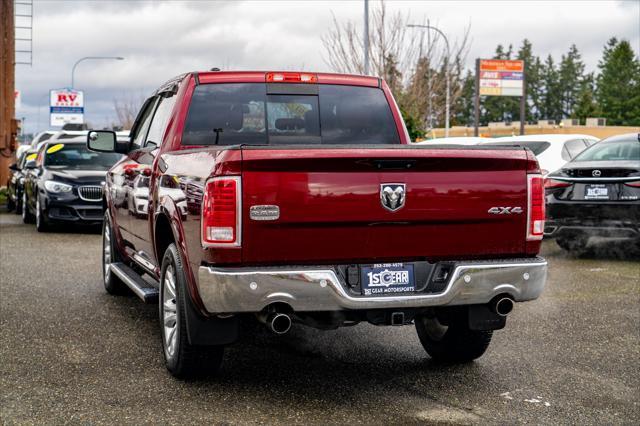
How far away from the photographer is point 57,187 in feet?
50.5

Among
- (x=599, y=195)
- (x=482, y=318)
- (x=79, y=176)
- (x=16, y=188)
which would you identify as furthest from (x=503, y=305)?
(x=16, y=188)

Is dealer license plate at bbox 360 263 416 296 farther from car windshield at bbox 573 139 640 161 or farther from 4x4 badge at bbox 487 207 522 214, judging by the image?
car windshield at bbox 573 139 640 161

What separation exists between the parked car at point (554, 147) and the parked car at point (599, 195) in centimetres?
223

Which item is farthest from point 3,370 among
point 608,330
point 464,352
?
point 608,330

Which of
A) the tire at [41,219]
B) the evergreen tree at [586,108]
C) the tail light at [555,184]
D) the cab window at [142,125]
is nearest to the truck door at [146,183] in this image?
the cab window at [142,125]

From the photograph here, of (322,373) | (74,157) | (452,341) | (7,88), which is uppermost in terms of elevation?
(7,88)

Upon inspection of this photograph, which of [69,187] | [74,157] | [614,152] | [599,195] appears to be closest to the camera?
[599,195]

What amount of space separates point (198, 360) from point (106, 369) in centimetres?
81

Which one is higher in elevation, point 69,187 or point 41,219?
point 69,187

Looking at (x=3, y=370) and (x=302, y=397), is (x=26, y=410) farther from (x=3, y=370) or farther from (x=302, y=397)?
(x=302, y=397)

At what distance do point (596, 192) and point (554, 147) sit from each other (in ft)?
11.3

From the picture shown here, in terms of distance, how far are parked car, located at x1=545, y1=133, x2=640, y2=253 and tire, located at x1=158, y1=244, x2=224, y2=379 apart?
6750 mm

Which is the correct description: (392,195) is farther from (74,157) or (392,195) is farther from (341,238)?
(74,157)

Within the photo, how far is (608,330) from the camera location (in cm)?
728
